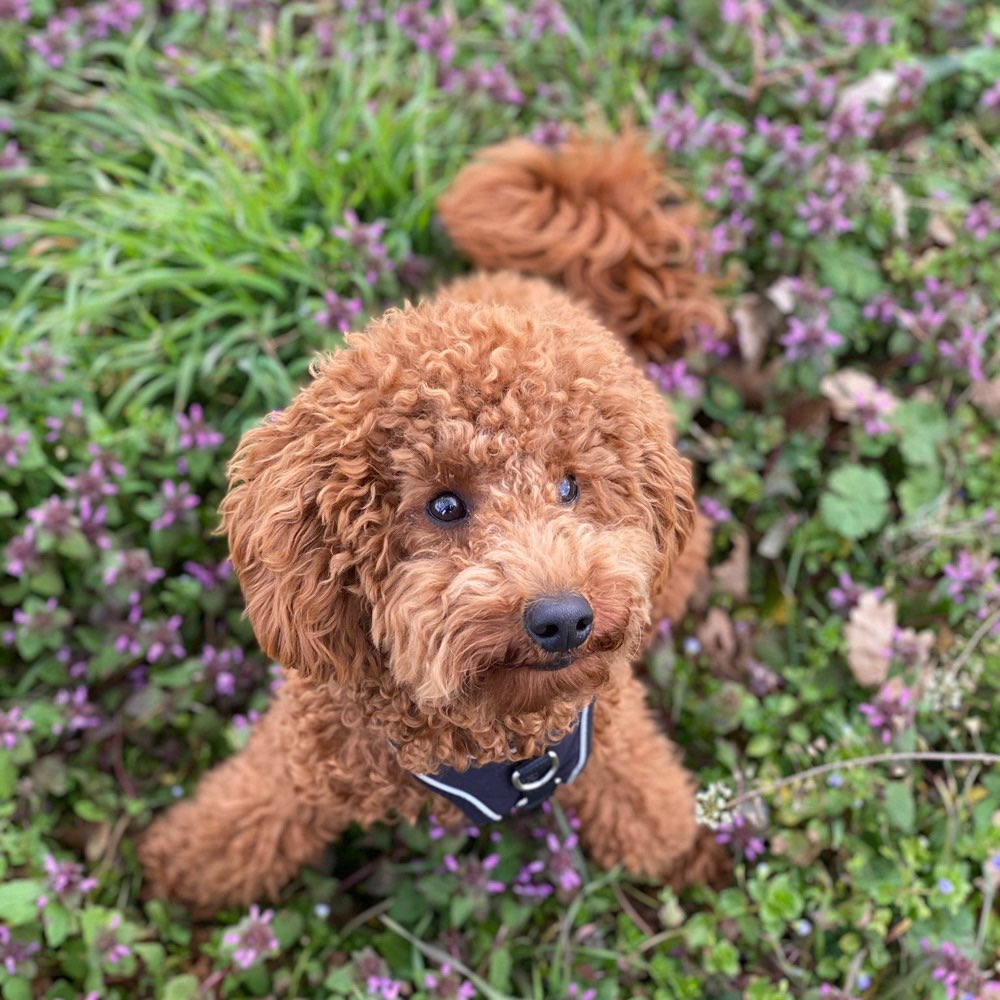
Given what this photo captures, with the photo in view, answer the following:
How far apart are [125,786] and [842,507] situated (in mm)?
2263

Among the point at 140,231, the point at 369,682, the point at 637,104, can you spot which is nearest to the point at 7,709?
the point at 369,682

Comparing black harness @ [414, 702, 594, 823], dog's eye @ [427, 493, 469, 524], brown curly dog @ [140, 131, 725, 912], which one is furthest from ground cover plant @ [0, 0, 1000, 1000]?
dog's eye @ [427, 493, 469, 524]

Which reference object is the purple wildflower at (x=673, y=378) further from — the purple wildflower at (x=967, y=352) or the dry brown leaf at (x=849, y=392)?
the purple wildflower at (x=967, y=352)

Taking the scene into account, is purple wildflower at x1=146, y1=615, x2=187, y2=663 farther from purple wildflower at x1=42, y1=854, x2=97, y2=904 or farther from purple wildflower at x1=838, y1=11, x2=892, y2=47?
purple wildflower at x1=838, y1=11, x2=892, y2=47

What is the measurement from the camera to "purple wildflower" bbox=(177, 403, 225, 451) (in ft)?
9.85

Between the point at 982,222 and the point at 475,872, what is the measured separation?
Answer: 8.82 ft

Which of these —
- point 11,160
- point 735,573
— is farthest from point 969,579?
point 11,160

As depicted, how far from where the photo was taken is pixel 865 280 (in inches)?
135

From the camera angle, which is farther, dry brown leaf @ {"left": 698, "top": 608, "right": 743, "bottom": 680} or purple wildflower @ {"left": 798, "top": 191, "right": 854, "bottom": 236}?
purple wildflower @ {"left": 798, "top": 191, "right": 854, "bottom": 236}

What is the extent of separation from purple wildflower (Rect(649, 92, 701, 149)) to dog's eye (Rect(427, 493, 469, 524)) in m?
2.18

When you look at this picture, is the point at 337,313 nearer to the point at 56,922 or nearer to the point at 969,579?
the point at 56,922

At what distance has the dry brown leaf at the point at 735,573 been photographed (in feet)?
10.5

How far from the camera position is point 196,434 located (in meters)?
3.01

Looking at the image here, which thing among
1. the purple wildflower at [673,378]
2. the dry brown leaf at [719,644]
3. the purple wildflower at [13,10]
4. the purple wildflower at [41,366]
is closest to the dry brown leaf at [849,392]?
the purple wildflower at [673,378]
